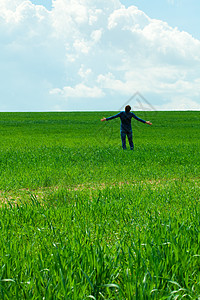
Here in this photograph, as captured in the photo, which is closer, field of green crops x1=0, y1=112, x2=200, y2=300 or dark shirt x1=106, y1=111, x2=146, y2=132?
field of green crops x1=0, y1=112, x2=200, y2=300

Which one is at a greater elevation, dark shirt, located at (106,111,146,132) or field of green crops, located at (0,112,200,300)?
dark shirt, located at (106,111,146,132)

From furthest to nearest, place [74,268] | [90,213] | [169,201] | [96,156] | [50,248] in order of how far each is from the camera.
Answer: [96,156] → [169,201] → [90,213] → [50,248] → [74,268]

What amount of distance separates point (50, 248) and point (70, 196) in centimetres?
336

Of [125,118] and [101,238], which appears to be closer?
[101,238]

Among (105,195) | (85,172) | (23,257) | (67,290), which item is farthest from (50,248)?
(85,172)

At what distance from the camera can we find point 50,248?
12.7 ft

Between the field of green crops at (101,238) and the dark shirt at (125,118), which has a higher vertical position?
the dark shirt at (125,118)

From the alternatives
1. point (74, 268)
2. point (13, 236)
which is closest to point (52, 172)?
point (13, 236)

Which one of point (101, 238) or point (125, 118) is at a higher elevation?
point (125, 118)

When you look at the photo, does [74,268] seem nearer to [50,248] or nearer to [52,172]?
[50,248]

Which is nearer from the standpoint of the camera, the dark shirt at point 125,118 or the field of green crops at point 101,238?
the field of green crops at point 101,238

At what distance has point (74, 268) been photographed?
2.91m

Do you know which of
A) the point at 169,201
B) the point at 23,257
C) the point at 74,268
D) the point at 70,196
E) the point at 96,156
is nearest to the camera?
the point at 74,268

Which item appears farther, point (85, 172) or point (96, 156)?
point (96, 156)
